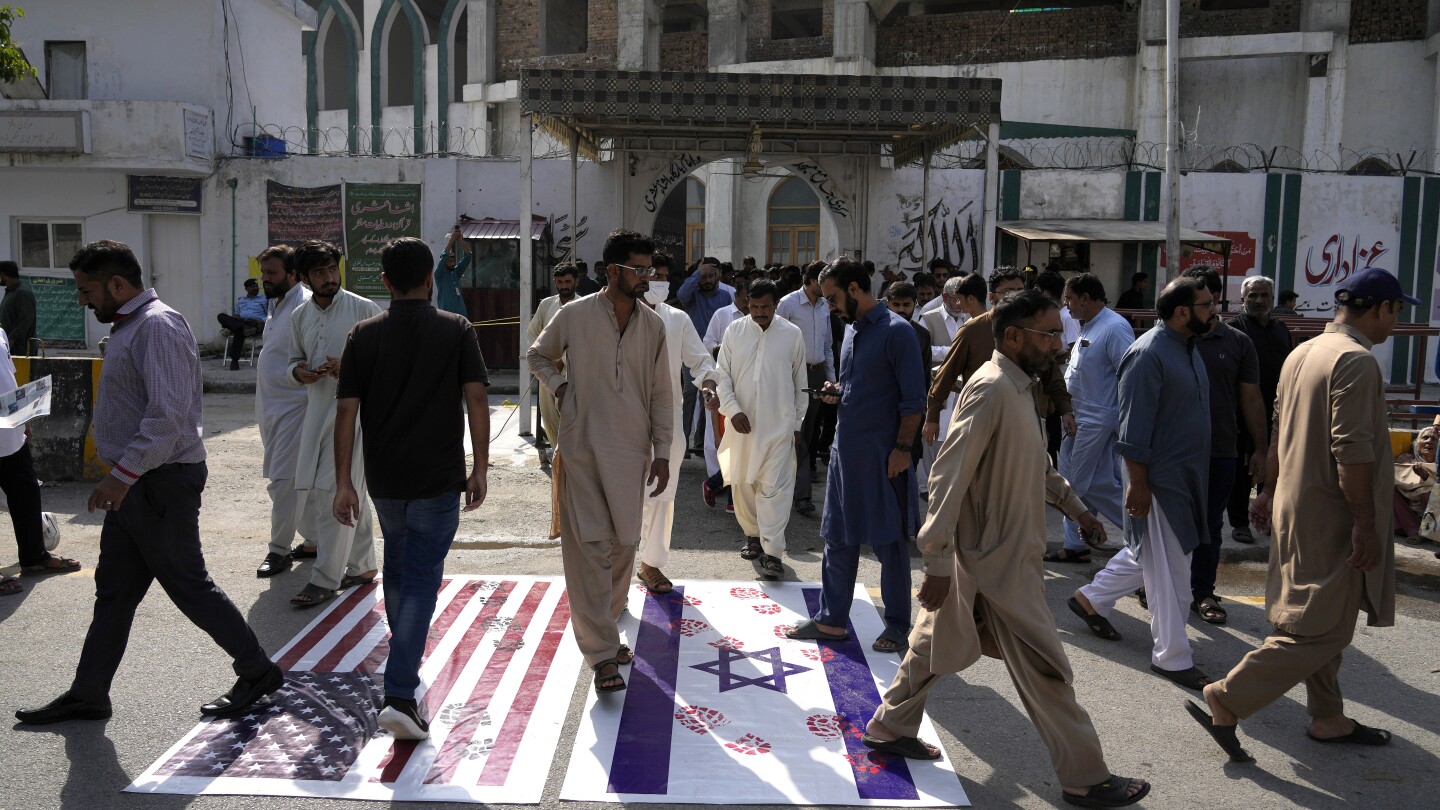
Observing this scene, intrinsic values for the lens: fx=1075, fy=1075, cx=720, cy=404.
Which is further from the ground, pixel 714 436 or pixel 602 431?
pixel 602 431

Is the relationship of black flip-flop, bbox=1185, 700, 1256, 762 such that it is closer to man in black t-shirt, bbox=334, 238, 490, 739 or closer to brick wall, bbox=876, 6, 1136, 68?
man in black t-shirt, bbox=334, 238, 490, 739

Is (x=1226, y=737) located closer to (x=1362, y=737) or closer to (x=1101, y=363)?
(x=1362, y=737)

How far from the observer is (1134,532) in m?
4.56

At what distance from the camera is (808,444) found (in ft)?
26.1

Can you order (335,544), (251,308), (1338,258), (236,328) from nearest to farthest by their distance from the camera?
1. (335,544)
2. (236,328)
3. (251,308)
4. (1338,258)

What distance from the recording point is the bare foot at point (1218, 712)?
147 inches

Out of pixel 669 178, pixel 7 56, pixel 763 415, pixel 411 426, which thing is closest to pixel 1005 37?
pixel 669 178

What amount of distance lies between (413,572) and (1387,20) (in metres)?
23.4

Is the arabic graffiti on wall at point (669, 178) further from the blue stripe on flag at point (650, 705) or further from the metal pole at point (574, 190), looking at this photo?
the blue stripe on flag at point (650, 705)

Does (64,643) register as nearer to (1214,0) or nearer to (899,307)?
(899,307)

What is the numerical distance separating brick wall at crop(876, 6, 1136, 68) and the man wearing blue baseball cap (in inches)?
791

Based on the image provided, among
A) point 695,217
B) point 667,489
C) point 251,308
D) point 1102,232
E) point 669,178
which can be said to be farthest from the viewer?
point 695,217

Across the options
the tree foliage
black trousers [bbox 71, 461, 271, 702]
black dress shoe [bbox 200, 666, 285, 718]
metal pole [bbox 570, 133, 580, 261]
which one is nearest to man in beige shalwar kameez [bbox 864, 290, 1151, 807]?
black dress shoe [bbox 200, 666, 285, 718]

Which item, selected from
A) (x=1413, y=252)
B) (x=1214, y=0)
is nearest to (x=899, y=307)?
(x=1413, y=252)
